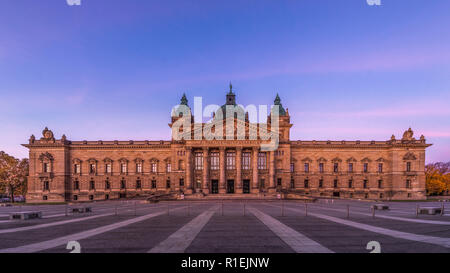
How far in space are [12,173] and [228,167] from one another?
58908 millimetres

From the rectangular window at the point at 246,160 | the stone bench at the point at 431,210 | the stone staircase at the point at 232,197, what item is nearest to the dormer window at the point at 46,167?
the stone staircase at the point at 232,197

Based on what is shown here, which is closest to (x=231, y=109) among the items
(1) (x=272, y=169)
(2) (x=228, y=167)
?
(2) (x=228, y=167)

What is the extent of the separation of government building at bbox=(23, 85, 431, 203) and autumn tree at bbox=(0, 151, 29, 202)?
4.41 metres

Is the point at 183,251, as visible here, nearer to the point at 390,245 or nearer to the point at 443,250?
the point at 390,245

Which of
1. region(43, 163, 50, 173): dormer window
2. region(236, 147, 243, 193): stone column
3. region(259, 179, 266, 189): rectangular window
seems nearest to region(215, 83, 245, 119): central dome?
region(236, 147, 243, 193): stone column

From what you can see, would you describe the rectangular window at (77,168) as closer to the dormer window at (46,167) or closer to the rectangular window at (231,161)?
the dormer window at (46,167)

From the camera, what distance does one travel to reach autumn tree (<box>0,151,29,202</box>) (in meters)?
70.6

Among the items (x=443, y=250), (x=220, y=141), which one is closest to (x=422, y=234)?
(x=443, y=250)

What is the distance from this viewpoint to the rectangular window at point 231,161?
228 ft

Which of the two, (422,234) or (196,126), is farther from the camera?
(196,126)

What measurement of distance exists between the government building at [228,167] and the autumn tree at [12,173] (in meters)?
4.41

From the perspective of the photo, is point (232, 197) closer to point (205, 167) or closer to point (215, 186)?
point (205, 167)
